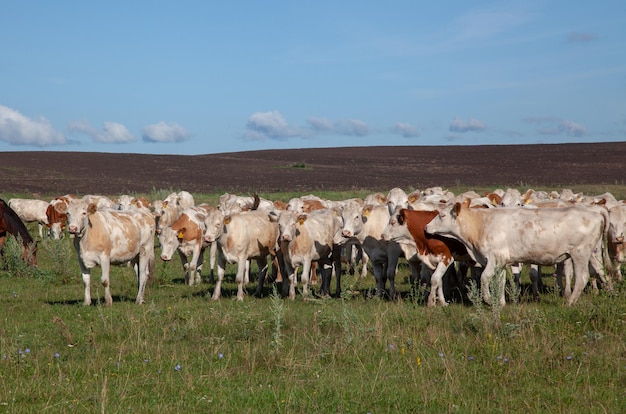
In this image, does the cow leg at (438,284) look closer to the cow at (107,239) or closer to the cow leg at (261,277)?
the cow leg at (261,277)

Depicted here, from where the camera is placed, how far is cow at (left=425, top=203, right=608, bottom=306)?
11.6 metres

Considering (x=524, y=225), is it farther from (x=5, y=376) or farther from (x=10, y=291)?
(x=10, y=291)

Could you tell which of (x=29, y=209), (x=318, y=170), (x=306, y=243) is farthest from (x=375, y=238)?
(x=318, y=170)

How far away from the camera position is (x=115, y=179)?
62344 millimetres

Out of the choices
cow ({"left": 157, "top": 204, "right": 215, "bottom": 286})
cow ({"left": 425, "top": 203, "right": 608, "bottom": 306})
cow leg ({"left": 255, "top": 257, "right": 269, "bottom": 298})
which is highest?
cow ({"left": 425, "top": 203, "right": 608, "bottom": 306})

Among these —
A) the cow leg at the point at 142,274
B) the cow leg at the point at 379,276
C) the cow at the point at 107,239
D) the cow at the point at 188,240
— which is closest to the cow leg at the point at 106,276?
the cow at the point at 107,239

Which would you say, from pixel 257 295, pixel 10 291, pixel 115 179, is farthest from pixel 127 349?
pixel 115 179

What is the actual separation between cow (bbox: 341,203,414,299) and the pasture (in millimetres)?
1987

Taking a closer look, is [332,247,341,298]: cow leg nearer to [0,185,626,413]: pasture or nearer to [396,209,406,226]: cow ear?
[396,209,406,226]: cow ear

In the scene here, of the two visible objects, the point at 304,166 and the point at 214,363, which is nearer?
the point at 214,363

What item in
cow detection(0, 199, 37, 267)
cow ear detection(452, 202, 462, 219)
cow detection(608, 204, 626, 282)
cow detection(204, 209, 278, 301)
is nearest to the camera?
cow ear detection(452, 202, 462, 219)

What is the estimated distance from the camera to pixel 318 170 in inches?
2982

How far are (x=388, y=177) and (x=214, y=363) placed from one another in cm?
5969

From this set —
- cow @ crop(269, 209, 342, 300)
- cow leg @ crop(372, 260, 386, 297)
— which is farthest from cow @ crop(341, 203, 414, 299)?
cow @ crop(269, 209, 342, 300)
